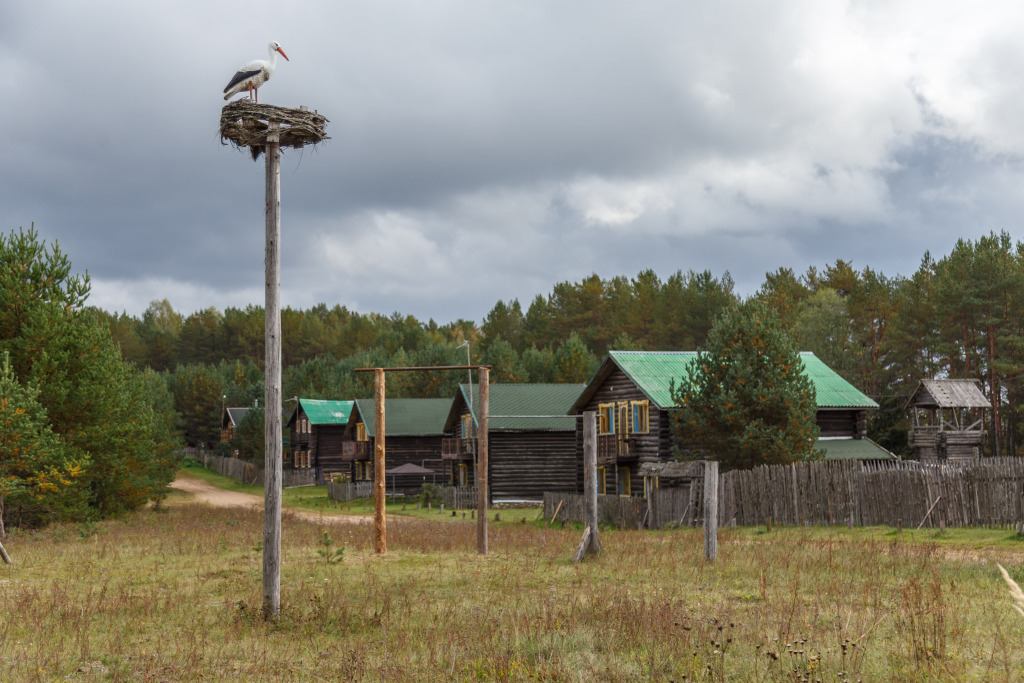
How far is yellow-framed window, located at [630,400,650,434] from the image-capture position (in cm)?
3694

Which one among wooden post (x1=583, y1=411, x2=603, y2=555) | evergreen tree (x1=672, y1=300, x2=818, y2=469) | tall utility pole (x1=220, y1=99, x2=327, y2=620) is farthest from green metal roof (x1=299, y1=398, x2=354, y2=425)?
tall utility pole (x1=220, y1=99, x2=327, y2=620)

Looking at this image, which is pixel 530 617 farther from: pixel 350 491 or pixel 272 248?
pixel 350 491

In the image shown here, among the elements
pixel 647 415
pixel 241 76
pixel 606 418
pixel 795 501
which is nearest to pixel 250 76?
pixel 241 76

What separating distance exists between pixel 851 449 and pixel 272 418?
3134 cm

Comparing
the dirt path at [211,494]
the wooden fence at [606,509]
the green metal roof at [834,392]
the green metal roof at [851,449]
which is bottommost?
the dirt path at [211,494]

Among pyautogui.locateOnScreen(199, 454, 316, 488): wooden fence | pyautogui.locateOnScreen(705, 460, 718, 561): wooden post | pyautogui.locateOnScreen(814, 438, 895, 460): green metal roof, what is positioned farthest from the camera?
pyautogui.locateOnScreen(199, 454, 316, 488): wooden fence

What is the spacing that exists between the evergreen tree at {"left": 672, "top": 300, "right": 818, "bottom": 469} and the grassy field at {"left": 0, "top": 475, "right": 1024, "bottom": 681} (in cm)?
911

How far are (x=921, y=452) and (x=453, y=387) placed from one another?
1940 inches

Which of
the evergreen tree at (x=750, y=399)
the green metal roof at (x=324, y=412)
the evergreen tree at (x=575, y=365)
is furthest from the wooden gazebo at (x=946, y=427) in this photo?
the green metal roof at (x=324, y=412)

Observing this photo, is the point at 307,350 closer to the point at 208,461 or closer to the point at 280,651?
the point at 208,461

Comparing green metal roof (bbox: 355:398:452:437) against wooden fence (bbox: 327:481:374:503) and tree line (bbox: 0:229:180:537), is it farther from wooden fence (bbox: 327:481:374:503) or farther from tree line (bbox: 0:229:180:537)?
tree line (bbox: 0:229:180:537)

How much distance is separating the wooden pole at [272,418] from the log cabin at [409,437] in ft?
144

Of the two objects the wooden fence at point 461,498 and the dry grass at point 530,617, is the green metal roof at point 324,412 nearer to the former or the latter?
the wooden fence at point 461,498

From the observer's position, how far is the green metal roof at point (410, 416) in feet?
194
